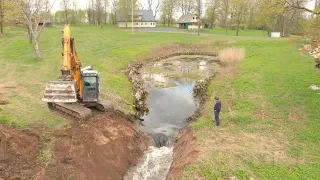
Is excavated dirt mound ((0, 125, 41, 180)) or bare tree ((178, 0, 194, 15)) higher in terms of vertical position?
bare tree ((178, 0, 194, 15))

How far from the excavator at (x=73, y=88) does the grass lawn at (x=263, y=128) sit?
23.5ft

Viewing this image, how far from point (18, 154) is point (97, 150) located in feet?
13.0

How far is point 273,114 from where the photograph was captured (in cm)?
2078

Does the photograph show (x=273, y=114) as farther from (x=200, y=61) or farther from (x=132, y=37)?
(x=132, y=37)

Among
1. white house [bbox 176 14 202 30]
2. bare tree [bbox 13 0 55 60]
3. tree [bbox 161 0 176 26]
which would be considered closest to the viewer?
bare tree [bbox 13 0 55 60]

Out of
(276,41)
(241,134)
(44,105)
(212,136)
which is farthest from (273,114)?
(276,41)

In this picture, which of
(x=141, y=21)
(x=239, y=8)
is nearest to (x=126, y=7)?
(x=141, y=21)

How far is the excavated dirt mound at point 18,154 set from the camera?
41.4ft

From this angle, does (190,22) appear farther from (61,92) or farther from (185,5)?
(61,92)

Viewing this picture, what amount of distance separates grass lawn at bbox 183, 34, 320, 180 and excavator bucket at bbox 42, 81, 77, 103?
784cm

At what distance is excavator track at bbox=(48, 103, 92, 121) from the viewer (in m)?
18.0

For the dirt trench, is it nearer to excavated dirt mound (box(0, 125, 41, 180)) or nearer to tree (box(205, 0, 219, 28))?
excavated dirt mound (box(0, 125, 41, 180))

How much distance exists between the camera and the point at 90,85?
1891 centimetres

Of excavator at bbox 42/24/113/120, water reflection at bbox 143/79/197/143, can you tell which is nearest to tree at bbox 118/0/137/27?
water reflection at bbox 143/79/197/143
